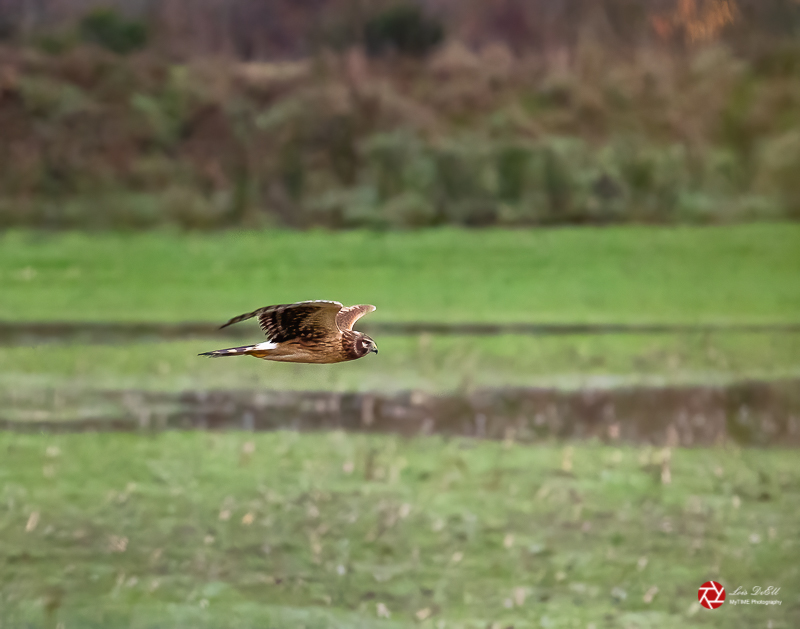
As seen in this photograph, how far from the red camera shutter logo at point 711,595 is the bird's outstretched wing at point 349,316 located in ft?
9.18

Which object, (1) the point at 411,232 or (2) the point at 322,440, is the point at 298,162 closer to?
(1) the point at 411,232

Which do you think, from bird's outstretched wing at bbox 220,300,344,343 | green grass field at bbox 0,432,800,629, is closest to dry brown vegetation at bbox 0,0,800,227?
green grass field at bbox 0,432,800,629

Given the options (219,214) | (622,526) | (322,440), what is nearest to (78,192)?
(219,214)

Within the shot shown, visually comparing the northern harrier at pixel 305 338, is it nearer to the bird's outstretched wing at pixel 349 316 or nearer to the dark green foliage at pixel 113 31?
the bird's outstretched wing at pixel 349 316

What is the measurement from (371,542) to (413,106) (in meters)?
17.2

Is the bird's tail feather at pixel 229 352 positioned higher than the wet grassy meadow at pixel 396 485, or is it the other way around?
the bird's tail feather at pixel 229 352

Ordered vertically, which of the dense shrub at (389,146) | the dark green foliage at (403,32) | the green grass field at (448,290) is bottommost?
the green grass field at (448,290)

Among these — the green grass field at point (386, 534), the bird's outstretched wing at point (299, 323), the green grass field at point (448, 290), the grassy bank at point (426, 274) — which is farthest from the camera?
the grassy bank at point (426, 274)

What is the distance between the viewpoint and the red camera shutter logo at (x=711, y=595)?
24.8ft

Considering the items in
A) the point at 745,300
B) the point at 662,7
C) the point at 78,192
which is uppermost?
the point at 662,7

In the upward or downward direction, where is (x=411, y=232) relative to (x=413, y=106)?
downward

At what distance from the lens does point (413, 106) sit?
81.5 ft

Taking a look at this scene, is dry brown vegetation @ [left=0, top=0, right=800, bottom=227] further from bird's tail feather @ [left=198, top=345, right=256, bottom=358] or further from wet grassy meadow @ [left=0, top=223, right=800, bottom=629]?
bird's tail feather @ [left=198, top=345, right=256, bottom=358]

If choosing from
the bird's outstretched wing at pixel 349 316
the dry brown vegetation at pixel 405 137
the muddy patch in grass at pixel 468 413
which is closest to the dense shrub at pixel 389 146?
the dry brown vegetation at pixel 405 137
